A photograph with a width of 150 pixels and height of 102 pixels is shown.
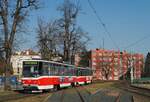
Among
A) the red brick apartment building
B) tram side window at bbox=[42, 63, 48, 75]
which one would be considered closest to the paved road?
tram side window at bbox=[42, 63, 48, 75]

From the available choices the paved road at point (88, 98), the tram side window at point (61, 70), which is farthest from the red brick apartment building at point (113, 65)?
the paved road at point (88, 98)

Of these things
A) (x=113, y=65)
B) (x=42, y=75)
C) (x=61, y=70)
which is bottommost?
(x=42, y=75)

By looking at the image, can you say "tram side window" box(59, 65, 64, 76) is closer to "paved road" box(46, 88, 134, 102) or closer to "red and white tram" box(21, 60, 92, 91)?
"red and white tram" box(21, 60, 92, 91)

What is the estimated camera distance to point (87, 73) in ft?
205

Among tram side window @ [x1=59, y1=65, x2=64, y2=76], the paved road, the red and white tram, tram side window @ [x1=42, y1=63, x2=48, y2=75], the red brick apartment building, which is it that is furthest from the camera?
the red brick apartment building

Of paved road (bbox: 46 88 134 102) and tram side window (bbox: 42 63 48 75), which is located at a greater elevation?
tram side window (bbox: 42 63 48 75)

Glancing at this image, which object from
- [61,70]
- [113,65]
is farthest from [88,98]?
[113,65]

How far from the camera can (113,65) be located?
140 m

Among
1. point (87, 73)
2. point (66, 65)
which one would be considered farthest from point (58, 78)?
point (87, 73)

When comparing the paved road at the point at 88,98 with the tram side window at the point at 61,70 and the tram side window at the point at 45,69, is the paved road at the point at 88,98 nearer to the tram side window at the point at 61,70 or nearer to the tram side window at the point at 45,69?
the tram side window at the point at 45,69

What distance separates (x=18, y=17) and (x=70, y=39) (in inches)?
1041

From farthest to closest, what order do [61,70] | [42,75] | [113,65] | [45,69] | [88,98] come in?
[113,65], [61,70], [45,69], [42,75], [88,98]

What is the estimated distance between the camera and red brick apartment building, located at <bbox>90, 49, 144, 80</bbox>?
136 m

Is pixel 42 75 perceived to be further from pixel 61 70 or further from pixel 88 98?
pixel 88 98
